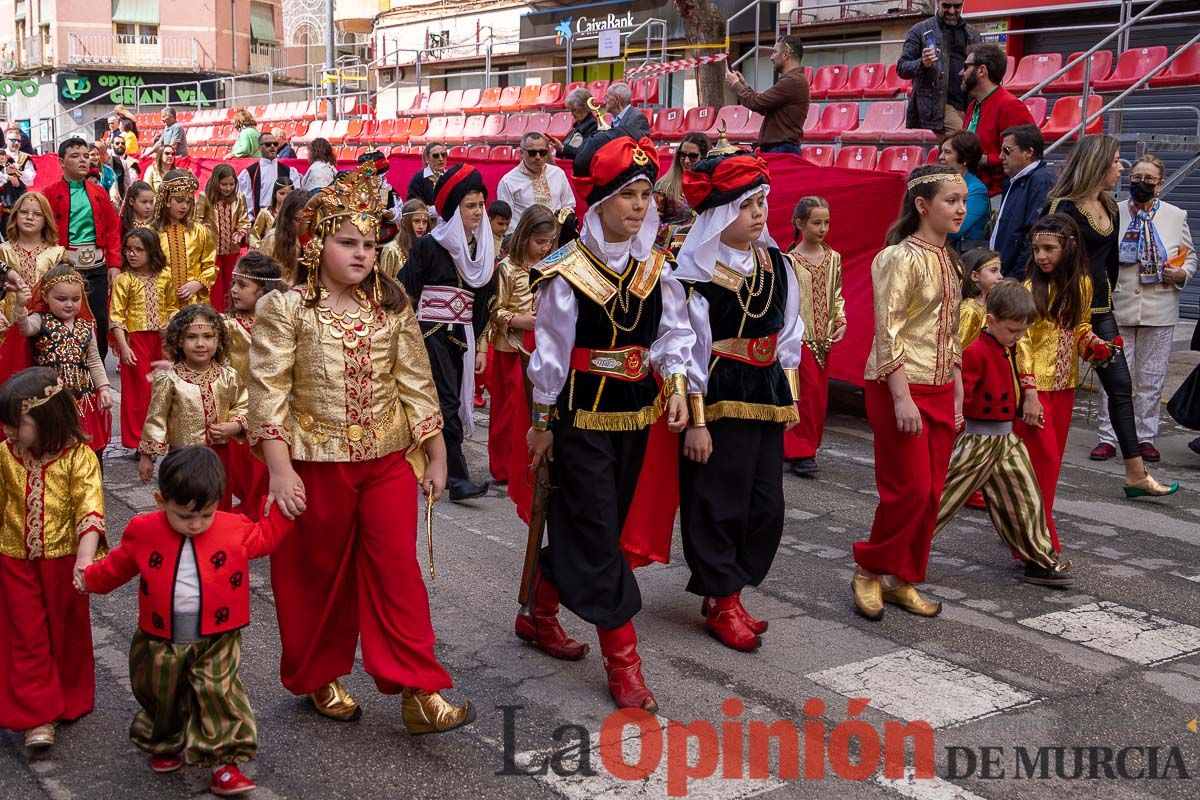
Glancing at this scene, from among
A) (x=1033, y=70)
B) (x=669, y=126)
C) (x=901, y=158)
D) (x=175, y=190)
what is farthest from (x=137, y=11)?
(x=175, y=190)

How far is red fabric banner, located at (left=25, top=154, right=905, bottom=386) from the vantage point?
9.29 m

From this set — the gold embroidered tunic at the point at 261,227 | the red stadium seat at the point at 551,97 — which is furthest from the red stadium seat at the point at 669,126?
the gold embroidered tunic at the point at 261,227

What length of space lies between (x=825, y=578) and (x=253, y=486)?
280 centimetres

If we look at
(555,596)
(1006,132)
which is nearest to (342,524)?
(555,596)

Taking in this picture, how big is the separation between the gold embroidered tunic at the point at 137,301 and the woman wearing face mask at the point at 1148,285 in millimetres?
6282

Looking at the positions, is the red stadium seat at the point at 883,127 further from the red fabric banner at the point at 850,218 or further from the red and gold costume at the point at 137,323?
the red and gold costume at the point at 137,323

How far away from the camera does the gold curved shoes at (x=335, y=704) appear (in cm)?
428

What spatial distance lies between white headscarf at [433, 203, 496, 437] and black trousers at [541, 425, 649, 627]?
2.99m

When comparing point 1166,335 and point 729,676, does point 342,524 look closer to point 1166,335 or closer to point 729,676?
point 729,676

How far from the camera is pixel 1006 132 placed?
8.05 m

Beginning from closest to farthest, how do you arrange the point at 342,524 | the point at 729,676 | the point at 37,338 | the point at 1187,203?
1. the point at 342,524
2. the point at 729,676
3. the point at 37,338
4. the point at 1187,203

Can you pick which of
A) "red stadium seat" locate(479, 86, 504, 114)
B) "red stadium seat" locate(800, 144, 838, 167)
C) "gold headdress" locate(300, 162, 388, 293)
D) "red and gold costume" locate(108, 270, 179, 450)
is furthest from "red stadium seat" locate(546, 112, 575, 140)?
"gold headdress" locate(300, 162, 388, 293)

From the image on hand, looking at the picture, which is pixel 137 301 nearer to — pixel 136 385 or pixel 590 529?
pixel 136 385

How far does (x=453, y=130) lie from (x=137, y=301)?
52.6 feet
